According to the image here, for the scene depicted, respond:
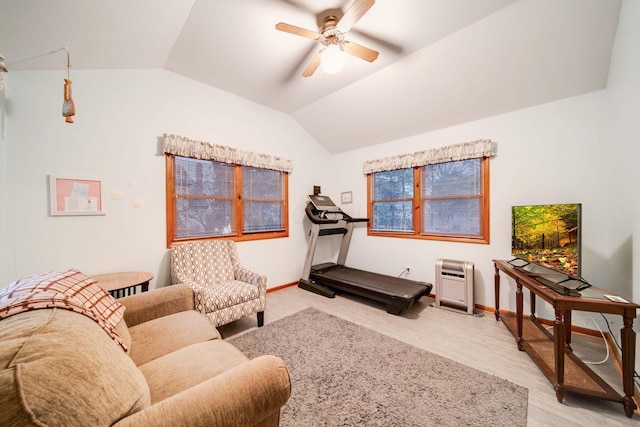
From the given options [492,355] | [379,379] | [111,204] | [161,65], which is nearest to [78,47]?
[161,65]

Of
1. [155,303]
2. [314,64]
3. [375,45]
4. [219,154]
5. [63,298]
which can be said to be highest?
[375,45]

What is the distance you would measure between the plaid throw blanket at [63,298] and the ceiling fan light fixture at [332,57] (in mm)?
2399

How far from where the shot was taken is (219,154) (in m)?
3.23

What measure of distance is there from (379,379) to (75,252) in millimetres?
3055

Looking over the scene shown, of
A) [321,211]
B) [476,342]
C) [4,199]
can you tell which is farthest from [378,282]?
[4,199]

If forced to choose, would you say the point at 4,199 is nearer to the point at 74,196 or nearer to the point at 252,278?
the point at 74,196

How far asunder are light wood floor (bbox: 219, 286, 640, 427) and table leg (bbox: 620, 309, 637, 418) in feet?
0.34

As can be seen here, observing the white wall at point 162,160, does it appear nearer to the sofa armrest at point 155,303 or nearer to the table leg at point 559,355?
the table leg at point 559,355

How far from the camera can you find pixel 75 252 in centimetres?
232

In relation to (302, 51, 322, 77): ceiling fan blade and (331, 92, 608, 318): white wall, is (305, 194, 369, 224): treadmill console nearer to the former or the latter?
(331, 92, 608, 318): white wall

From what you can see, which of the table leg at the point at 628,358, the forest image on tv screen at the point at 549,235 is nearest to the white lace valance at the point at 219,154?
the forest image on tv screen at the point at 549,235

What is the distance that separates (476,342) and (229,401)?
2.48 metres

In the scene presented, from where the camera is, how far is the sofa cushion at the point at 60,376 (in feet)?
1.89

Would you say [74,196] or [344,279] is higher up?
[74,196]
